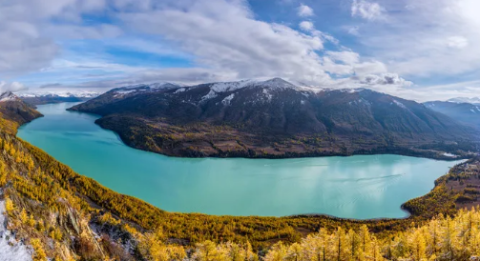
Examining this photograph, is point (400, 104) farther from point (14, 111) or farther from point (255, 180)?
point (14, 111)

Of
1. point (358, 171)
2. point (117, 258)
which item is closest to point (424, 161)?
point (358, 171)

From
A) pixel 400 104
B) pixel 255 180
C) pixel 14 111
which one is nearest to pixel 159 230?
pixel 255 180

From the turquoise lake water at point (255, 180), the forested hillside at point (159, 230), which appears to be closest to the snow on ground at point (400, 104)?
the turquoise lake water at point (255, 180)

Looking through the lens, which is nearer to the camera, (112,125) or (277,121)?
(112,125)

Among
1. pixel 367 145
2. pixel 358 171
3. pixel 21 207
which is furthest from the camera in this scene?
pixel 367 145

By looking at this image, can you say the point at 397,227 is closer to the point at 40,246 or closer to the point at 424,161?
the point at 40,246

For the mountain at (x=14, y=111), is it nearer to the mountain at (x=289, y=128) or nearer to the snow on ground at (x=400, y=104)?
the mountain at (x=289, y=128)
